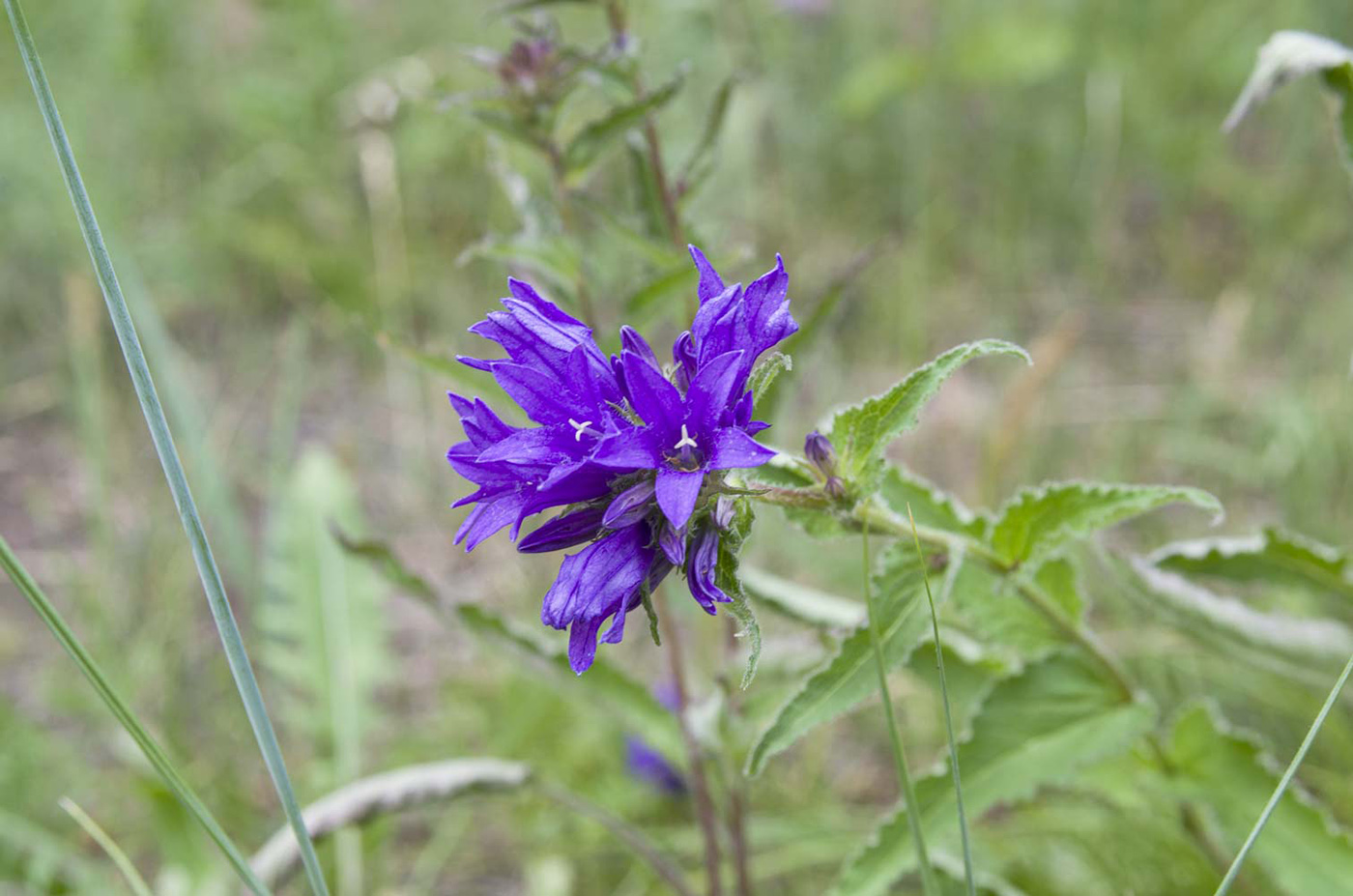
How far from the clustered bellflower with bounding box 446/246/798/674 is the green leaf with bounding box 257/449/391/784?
1.90m

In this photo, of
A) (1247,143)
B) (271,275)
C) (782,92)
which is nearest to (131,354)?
(271,275)

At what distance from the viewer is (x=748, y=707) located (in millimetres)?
1813

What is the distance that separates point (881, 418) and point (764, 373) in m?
0.16

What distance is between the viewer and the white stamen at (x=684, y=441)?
1.09 m

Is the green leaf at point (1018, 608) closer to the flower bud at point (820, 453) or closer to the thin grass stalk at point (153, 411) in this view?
the flower bud at point (820, 453)

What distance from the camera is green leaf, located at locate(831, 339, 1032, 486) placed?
1.16 meters

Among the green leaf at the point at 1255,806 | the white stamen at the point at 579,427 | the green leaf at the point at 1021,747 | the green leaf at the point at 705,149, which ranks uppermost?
the green leaf at the point at 705,149

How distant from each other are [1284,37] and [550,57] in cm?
109

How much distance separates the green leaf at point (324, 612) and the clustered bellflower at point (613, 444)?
1903mm

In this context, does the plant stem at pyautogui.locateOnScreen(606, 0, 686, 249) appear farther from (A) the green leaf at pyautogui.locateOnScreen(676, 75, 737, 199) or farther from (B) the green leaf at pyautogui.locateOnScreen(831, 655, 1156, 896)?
(B) the green leaf at pyautogui.locateOnScreen(831, 655, 1156, 896)

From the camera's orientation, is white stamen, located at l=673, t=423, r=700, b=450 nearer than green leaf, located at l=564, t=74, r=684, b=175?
Yes

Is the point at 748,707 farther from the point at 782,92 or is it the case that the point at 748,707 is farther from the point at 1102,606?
the point at 782,92

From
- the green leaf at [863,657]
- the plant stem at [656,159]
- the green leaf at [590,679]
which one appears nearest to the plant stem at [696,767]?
the green leaf at [590,679]

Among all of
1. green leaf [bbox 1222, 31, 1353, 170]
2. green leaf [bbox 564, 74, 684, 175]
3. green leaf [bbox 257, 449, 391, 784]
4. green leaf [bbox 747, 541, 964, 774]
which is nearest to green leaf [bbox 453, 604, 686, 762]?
green leaf [bbox 747, 541, 964, 774]
